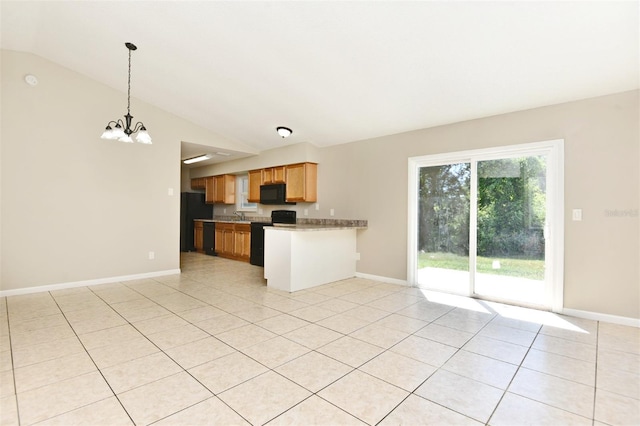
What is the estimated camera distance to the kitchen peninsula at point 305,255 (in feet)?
13.5

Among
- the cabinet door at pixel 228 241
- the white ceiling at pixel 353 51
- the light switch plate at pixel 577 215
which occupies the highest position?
the white ceiling at pixel 353 51

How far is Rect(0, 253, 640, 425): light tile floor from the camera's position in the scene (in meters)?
1.63

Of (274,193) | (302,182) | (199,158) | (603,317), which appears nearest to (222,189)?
(199,158)

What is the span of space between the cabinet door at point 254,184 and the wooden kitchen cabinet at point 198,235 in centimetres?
196

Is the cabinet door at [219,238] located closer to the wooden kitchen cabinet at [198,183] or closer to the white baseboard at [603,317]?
the wooden kitchen cabinet at [198,183]

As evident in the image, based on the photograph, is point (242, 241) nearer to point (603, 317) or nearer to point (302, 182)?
point (302, 182)

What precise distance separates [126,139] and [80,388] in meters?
2.30

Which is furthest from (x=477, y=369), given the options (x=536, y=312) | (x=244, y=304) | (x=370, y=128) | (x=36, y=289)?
(x=36, y=289)

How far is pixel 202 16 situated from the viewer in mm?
2840

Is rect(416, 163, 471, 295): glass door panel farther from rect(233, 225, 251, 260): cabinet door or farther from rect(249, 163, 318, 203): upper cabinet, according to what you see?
rect(233, 225, 251, 260): cabinet door

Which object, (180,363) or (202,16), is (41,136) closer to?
(202,16)

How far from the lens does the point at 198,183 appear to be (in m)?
8.47

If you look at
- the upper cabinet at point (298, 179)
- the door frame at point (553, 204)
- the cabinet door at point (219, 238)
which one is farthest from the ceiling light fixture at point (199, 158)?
the door frame at point (553, 204)

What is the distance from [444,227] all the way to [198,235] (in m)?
6.17
